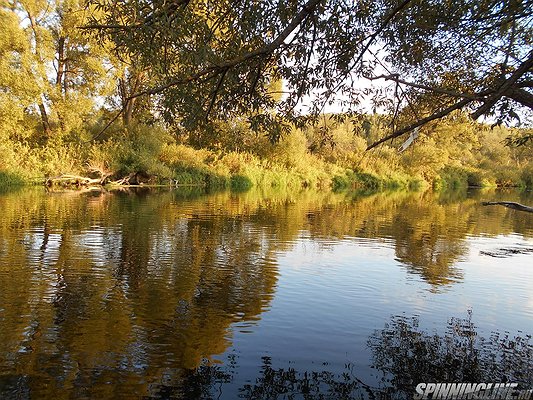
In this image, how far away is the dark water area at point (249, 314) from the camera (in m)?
5.60

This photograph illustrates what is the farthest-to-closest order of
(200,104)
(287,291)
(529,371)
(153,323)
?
(287,291), (153,323), (200,104), (529,371)

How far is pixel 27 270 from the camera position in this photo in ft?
32.4

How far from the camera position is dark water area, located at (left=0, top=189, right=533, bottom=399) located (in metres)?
5.60

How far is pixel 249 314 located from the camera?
7.92m

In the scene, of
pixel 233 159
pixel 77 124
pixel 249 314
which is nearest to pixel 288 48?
pixel 249 314

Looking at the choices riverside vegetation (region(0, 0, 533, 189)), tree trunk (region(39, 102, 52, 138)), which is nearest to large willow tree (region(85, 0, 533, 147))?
riverside vegetation (region(0, 0, 533, 189))

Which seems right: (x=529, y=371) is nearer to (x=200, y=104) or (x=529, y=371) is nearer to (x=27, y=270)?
(x=200, y=104)

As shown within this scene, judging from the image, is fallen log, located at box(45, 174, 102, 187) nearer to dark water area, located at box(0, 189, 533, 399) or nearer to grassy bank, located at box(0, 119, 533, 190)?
grassy bank, located at box(0, 119, 533, 190)

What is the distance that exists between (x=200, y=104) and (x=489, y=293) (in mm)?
7209

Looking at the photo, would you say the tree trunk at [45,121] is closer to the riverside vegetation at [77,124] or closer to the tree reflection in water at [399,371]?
the riverside vegetation at [77,124]

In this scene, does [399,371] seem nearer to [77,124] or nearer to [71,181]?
[71,181]

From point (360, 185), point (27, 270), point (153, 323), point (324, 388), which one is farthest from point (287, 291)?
point (360, 185)

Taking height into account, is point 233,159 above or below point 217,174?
above

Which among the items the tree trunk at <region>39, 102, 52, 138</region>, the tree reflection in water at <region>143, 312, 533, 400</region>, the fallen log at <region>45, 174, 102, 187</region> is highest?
the tree trunk at <region>39, 102, 52, 138</region>
